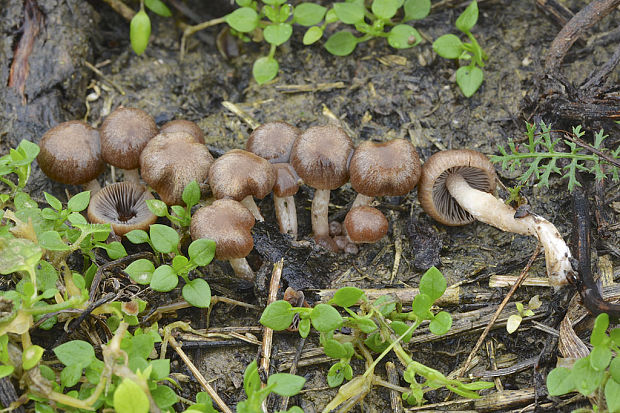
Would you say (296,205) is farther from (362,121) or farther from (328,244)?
(362,121)

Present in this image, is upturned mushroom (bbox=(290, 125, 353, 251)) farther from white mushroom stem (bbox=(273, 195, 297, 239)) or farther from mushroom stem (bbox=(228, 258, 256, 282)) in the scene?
mushroom stem (bbox=(228, 258, 256, 282))

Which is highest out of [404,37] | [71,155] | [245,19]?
[245,19]

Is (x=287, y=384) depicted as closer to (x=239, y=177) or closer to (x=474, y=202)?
(x=239, y=177)

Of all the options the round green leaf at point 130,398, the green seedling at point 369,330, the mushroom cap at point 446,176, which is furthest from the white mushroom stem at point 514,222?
the round green leaf at point 130,398

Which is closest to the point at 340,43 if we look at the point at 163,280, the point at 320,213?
the point at 320,213

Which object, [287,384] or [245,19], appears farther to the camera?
[245,19]
